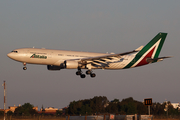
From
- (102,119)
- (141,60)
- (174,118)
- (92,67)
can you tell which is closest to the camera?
(102,119)

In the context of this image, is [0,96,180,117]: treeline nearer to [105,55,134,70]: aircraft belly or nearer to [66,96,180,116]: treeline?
[66,96,180,116]: treeline

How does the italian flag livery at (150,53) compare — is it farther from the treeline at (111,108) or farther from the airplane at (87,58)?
the treeline at (111,108)

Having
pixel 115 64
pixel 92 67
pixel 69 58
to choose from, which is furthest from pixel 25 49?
pixel 115 64

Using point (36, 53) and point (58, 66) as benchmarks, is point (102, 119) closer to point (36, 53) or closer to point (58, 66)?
point (36, 53)

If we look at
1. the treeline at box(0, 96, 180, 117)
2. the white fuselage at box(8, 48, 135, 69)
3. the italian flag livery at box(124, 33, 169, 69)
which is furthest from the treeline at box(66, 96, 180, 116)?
the white fuselage at box(8, 48, 135, 69)

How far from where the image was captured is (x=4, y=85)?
156 ft

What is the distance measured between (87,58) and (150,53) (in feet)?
54.8

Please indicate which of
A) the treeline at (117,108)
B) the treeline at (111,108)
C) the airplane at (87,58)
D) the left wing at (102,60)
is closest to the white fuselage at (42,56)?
the airplane at (87,58)

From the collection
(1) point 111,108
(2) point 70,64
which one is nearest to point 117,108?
(1) point 111,108

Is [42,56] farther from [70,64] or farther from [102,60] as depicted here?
[102,60]

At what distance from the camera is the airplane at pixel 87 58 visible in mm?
53125

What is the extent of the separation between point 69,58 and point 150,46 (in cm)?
2024

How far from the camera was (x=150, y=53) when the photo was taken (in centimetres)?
6512

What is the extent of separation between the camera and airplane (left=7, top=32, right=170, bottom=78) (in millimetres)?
53125
